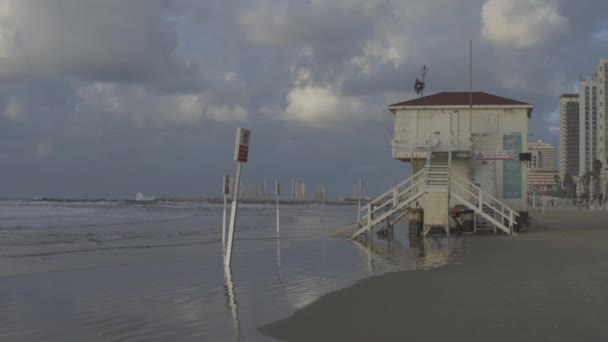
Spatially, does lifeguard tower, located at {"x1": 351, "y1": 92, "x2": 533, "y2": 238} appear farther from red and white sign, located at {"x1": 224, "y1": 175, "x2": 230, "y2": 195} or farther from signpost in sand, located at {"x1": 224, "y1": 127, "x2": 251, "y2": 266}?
signpost in sand, located at {"x1": 224, "y1": 127, "x2": 251, "y2": 266}

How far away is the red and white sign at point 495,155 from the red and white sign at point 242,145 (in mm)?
19218

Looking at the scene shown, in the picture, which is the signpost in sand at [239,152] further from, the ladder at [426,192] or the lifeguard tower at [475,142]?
the lifeguard tower at [475,142]

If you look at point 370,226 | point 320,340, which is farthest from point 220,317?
point 370,226

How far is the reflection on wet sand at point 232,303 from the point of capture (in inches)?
280

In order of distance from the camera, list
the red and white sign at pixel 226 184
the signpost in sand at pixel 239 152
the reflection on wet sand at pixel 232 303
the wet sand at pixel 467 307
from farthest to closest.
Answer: the red and white sign at pixel 226 184 < the signpost in sand at pixel 239 152 < the reflection on wet sand at pixel 232 303 < the wet sand at pixel 467 307

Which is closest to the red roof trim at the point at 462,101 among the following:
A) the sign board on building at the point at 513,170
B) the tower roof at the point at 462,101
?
the tower roof at the point at 462,101

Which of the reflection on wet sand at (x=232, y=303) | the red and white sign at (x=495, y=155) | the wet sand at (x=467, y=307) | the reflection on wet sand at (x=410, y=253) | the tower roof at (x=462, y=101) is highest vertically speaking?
the tower roof at (x=462, y=101)

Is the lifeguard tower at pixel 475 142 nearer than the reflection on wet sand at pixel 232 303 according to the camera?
No

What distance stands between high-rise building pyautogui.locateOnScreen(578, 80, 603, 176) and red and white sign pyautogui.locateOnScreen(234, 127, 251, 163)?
180089 mm

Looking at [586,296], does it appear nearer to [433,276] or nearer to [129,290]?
[433,276]

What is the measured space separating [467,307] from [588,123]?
192m

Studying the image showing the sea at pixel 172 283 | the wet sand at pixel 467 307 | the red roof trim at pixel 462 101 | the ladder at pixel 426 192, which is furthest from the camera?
the red roof trim at pixel 462 101

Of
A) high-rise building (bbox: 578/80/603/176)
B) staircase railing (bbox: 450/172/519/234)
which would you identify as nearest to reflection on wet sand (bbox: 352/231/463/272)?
staircase railing (bbox: 450/172/519/234)

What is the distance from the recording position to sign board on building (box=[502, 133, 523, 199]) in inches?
1128
